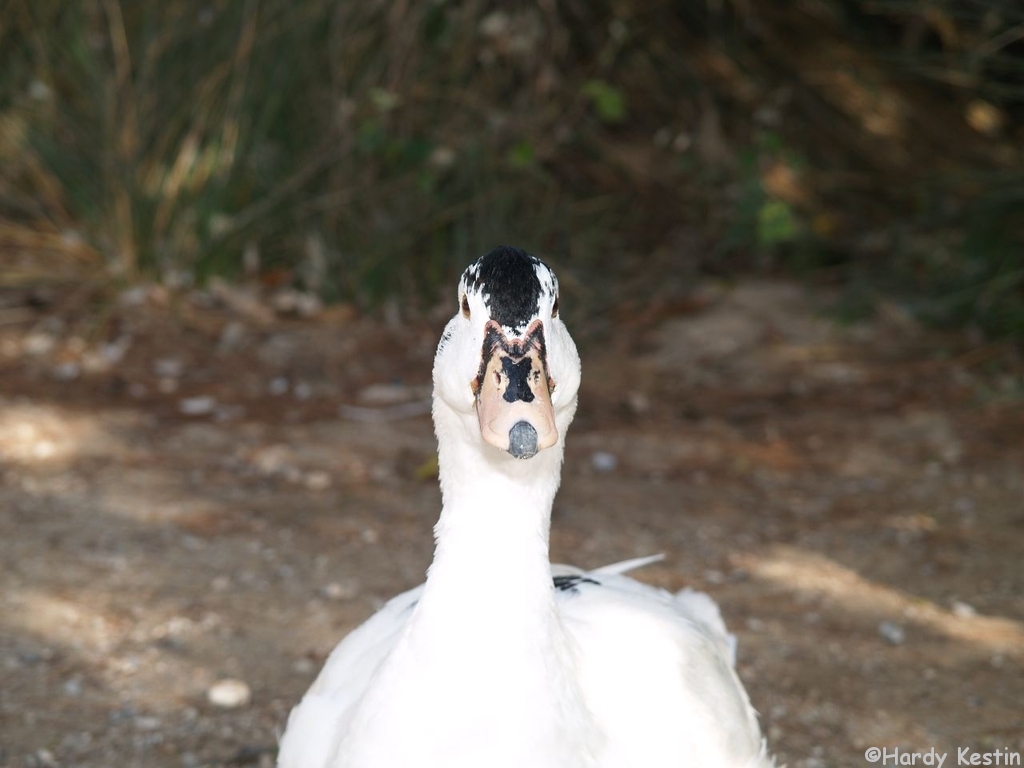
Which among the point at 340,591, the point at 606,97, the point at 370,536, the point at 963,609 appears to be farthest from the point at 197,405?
the point at 963,609

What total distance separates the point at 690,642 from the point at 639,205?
4831mm

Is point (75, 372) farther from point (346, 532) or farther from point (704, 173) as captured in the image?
point (704, 173)

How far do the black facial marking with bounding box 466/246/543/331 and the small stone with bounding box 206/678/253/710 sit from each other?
1652 mm

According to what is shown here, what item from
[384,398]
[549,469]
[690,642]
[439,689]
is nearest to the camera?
[439,689]

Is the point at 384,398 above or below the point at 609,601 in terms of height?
above

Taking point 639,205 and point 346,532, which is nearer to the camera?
point 346,532

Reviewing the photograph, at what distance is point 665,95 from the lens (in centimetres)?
671

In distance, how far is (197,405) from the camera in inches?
208

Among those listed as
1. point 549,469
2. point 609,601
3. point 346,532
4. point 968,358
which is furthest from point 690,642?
point 968,358

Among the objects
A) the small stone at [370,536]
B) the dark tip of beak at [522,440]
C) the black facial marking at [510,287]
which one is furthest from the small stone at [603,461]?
the dark tip of beak at [522,440]

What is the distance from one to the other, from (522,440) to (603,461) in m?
3.08

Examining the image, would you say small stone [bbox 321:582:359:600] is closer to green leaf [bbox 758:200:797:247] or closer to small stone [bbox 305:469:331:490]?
small stone [bbox 305:469:331:490]

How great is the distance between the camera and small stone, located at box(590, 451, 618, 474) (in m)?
4.88

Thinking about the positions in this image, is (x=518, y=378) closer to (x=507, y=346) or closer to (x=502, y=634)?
(x=507, y=346)
